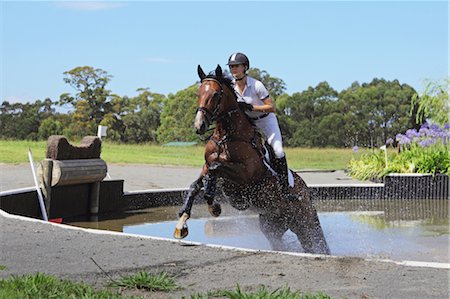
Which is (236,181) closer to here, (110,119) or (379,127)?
(379,127)

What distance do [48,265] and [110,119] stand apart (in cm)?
5134

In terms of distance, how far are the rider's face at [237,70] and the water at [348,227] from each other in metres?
2.52

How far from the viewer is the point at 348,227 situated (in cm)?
1126

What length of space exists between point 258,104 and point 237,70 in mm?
494

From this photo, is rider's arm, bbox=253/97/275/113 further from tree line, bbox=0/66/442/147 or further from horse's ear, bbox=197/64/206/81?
tree line, bbox=0/66/442/147

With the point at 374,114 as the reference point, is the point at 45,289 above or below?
below

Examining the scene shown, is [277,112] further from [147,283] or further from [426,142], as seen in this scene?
[147,283]

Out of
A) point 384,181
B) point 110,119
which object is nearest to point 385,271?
point 384,181

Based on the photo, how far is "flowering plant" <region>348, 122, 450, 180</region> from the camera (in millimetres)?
16688

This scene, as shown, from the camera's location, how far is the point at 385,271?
556 centimetres

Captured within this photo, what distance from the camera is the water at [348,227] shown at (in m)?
8.98

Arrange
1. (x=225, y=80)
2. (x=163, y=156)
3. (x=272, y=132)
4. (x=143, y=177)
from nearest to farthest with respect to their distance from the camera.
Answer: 1. (x=225, y=80)
2. (x=272, y=132)
3. (x=143, y=177)
4. (x=163, y=156)

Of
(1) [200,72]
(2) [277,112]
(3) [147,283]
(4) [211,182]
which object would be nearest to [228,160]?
(4) [211,182]

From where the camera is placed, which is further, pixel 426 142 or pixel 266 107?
pixel 426 142
